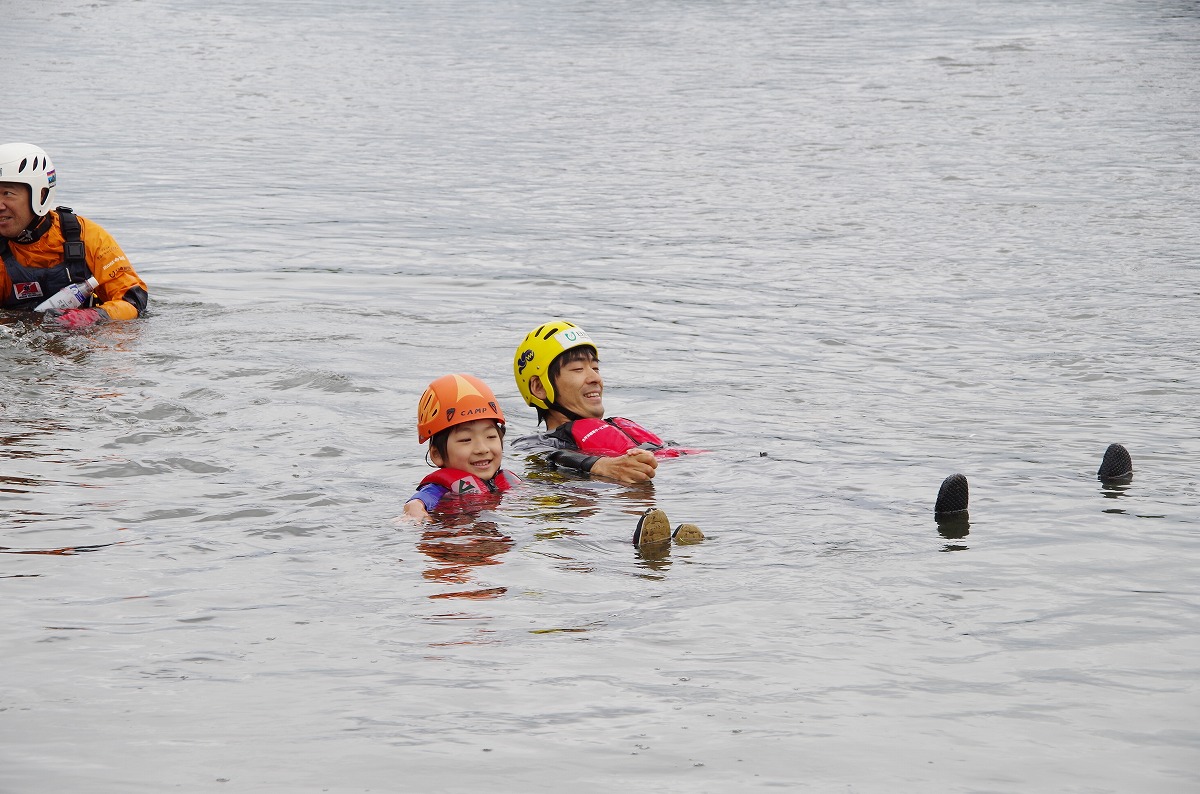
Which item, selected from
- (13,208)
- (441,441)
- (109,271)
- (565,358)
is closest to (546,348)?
(565,358)

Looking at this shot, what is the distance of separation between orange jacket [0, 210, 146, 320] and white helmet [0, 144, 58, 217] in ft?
1.14

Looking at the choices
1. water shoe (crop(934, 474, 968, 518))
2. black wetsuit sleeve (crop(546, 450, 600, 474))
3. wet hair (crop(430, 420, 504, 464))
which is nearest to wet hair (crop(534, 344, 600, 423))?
black wetsuit sleeve (crop(546, 450, 600, 474))

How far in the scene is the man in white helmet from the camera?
1302cm

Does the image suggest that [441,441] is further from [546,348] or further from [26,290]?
[26,290]

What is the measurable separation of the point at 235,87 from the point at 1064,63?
21.1 metres

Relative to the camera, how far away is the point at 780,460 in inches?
393

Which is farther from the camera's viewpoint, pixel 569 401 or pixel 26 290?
pixel 26 290

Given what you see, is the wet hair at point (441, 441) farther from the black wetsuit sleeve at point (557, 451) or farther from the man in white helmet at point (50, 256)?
the man in white helmet at point (50, 256)

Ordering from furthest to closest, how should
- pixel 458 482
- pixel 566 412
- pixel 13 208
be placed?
1. pixel 13 208
2. pixel 566 412
3. pixel 458 482

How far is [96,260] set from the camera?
13555mm

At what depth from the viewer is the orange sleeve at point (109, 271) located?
13.4 m

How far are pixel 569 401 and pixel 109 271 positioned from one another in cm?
570

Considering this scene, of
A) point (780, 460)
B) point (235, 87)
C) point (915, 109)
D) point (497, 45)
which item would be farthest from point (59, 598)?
point (497, 45)

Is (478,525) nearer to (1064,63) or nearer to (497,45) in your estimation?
(1064,63)
